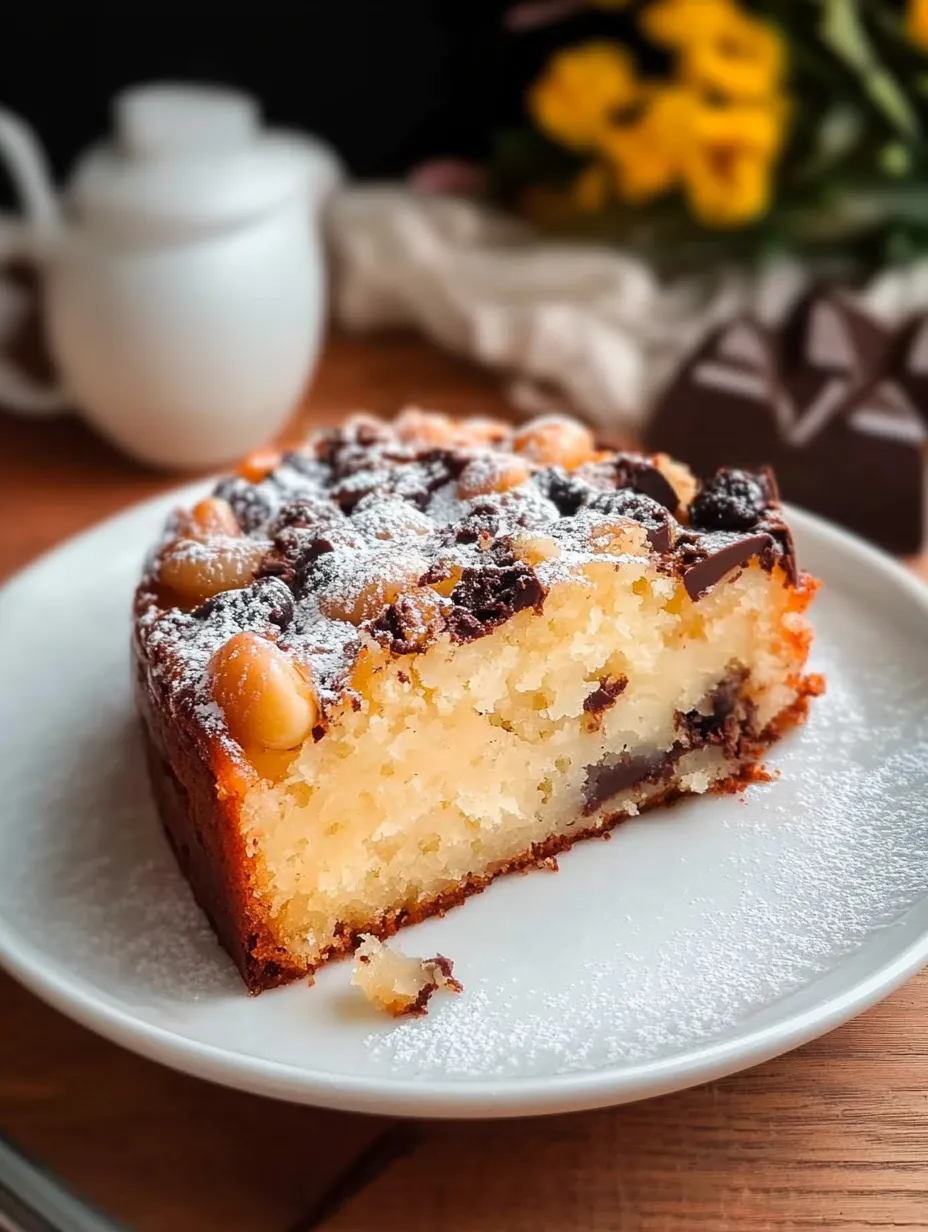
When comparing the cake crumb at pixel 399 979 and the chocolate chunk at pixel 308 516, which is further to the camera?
the chocolate chunk at pixel 308 516

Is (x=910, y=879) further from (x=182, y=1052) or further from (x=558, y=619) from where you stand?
(x=182, y=1052)

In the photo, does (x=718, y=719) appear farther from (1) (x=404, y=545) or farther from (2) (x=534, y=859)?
(1) (x=404, y=545)

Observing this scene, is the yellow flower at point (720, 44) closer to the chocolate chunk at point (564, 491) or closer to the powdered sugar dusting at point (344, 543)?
the powdered sugar dusting at point (344, 543)

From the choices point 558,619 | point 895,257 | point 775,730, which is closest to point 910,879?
point 775,730

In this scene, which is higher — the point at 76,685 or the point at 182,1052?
the point at 182,1052

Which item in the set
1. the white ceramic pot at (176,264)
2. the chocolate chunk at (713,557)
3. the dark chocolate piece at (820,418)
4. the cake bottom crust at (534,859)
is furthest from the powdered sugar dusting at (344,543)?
the white ceramic pot at (176,264)
